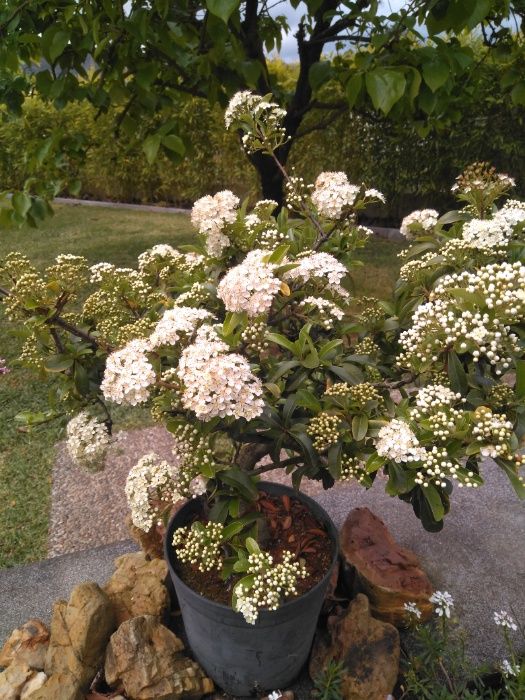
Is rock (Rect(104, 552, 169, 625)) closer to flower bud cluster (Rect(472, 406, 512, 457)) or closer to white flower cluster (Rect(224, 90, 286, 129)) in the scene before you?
flower bud cluster (Rect(472, 406, 512, 457))

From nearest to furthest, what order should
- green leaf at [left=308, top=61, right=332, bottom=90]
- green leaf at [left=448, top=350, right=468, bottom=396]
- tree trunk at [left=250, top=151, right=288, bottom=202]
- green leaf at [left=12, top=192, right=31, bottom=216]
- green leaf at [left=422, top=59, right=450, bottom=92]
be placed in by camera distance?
1. green leaf at [left=448, top=350, right=468, bottom=396]
2. green leaf at [left=422, top=59, right=450, bottom=92]
3. green leaf at [left=12, top=192, right=31, bottom=216]
4. green leaf at [left=308, top=61, right=332, bottom=90]
5. tree trunk at [left=250, top=151, right=288, bottom=202]

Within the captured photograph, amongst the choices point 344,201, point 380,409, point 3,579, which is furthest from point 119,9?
point 3,579

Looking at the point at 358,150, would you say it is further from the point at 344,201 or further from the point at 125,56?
the point at 344,201

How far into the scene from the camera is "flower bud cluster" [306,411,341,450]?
1535 mm

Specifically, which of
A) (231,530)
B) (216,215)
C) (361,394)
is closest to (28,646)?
(231,530)

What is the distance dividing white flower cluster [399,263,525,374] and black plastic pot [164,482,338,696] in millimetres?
959

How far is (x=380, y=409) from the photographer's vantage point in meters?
1.77

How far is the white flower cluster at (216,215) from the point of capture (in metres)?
1.78

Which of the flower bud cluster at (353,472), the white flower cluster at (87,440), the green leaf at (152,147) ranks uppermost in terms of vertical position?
the green leaf at (152,147)

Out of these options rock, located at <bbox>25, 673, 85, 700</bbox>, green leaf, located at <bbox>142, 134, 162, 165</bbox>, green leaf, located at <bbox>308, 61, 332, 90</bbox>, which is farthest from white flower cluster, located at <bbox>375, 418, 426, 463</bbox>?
green leaf, located at <bbox>308, 61, 332, 90</bbox>

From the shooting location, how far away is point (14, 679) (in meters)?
1.99

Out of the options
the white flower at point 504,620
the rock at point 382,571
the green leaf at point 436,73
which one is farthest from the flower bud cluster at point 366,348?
the green leaf at point 436,73

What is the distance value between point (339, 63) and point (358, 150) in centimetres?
414

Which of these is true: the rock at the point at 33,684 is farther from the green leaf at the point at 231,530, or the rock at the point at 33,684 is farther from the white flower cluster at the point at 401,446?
the white flower cluster at the point at 401,446
